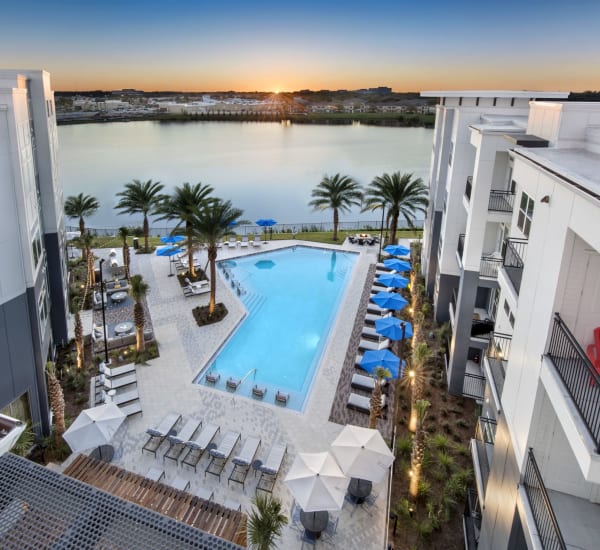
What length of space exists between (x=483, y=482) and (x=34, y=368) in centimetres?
1266

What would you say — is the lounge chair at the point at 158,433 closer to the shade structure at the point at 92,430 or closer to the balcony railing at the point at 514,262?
the shade structure at the point at 92,430

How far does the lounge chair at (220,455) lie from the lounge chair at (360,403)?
4.37 m

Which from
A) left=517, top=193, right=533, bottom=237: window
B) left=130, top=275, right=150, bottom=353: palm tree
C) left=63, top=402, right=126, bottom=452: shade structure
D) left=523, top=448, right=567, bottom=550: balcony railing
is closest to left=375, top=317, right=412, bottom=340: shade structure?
left=517, top=193, right=533, bottom=237: window

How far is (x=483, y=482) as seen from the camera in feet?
34.1

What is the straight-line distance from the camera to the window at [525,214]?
11.1 meters

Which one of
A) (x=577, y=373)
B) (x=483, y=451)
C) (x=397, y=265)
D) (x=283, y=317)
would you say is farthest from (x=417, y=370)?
(x=397, y=265)

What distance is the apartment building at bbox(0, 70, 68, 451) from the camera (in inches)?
468

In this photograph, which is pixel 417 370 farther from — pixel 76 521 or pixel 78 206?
pixel 78 206

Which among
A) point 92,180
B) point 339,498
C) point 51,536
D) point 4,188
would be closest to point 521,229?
point 339,498

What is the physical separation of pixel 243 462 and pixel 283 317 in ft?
36.6

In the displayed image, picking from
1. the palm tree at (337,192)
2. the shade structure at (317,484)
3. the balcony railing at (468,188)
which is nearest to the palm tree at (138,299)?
the shade structure at (317,484)

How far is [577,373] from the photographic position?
236 inches

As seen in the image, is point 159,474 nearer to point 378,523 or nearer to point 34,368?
point 34,368

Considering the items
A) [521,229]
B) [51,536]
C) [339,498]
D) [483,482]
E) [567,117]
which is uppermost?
[567,117]
